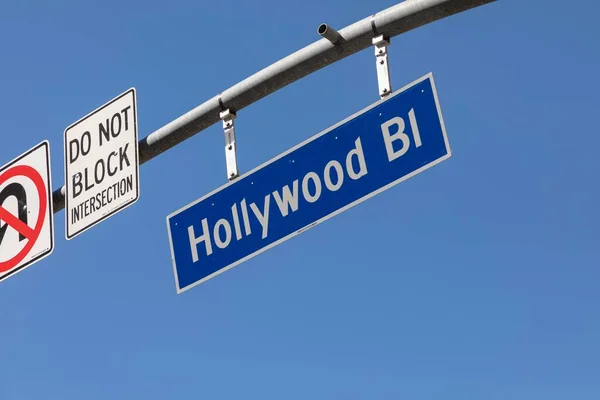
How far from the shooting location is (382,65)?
641cm

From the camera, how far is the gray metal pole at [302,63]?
6.29 metres

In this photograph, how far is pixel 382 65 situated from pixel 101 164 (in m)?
2.35

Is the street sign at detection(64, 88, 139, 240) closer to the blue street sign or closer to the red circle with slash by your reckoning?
the red circle with slash

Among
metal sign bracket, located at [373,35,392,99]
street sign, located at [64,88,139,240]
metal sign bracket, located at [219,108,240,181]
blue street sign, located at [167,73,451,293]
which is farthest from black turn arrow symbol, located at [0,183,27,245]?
metal sign bracket, located at [373,35,392,99]

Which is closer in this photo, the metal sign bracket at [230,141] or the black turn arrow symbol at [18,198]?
the metal sign bracket at [230,141]

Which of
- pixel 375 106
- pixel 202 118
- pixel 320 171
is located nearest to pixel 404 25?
pixel 375 106

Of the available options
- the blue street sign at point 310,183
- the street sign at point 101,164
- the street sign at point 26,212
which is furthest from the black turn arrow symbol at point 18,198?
the blue street sign at point 310,183

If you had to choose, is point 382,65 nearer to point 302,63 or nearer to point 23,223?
point 302,63

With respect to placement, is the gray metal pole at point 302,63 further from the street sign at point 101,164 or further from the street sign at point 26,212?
the street sign at point 26,212

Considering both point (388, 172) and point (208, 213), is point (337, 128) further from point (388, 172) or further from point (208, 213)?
point (208, 213)

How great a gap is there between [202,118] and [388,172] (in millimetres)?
1795

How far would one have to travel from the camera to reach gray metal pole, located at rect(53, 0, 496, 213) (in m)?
6.29

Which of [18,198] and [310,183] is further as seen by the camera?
[18,198]

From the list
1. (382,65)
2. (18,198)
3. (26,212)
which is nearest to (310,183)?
(382,65)
